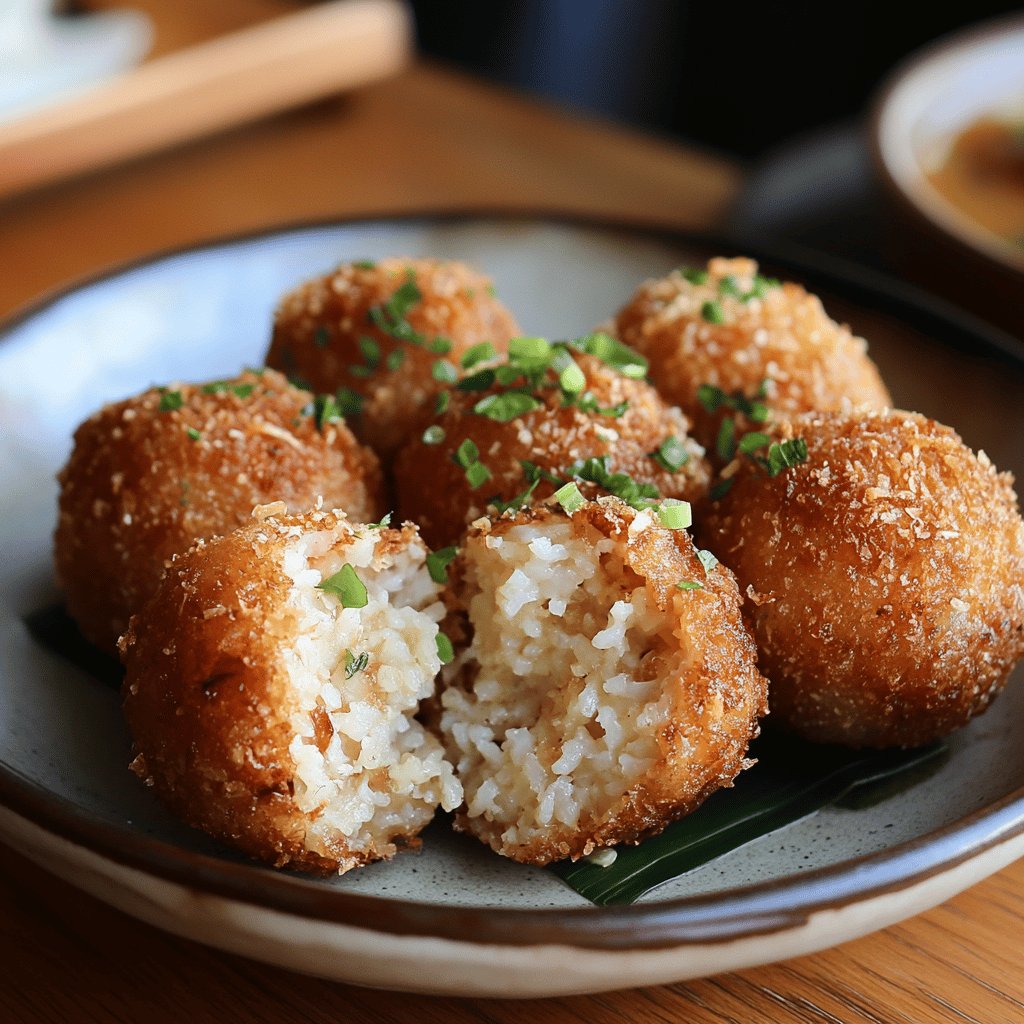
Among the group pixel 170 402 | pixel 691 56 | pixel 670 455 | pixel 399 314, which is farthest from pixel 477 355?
pixel 691 56

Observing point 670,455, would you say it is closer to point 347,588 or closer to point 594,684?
point 594,684

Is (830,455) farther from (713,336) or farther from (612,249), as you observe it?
(612,249)

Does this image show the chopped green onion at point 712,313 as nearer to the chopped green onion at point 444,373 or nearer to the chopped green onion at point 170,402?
the chopped green onion at point 444,373

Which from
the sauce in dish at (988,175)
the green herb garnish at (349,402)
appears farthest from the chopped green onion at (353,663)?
the sauce in dish at (988,175)

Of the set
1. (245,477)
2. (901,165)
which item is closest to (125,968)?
(245,477)

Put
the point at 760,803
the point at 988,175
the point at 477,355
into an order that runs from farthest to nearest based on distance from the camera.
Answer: the point at 988,175, the point at 477,355, the point at 760,803

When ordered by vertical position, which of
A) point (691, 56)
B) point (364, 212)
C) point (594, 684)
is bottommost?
point (691, 56)

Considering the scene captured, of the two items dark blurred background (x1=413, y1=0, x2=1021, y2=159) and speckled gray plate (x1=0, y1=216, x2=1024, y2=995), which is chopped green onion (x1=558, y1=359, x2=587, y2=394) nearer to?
speckled gray plate (x1=0, y1=216, x2=1024, y2=995)
